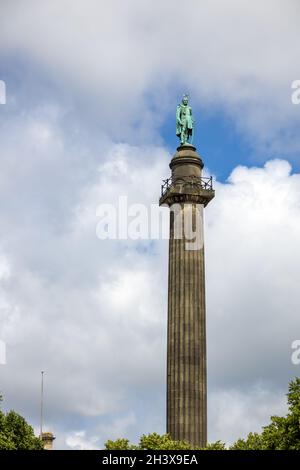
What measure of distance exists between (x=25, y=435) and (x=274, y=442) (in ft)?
116

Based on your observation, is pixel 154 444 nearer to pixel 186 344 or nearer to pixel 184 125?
pixel 186 344

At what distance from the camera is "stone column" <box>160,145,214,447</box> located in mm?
88938

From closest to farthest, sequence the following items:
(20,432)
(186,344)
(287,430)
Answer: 1. (287,430)
2. (186,344)
3. (20,432)

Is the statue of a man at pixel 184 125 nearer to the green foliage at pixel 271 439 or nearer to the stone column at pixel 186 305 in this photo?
the stone column at pixel 186 305

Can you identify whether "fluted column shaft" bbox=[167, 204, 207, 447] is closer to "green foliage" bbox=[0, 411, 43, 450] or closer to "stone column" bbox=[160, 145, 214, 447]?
"stone column" bbox=[160, 145, 214, 447]

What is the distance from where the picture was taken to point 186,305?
9212 cm

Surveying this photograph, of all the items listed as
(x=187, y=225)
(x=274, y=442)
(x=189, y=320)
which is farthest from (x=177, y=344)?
(x=274, y=442)

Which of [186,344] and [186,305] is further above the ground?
[186,305]

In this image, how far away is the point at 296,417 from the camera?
73.9 meters

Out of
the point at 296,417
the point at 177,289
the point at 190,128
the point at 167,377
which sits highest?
the point at 190,128

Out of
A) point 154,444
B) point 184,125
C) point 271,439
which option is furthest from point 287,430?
point 184,125

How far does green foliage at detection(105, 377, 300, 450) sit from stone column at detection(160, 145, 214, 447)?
383cm

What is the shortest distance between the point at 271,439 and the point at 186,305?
19.1 meters
